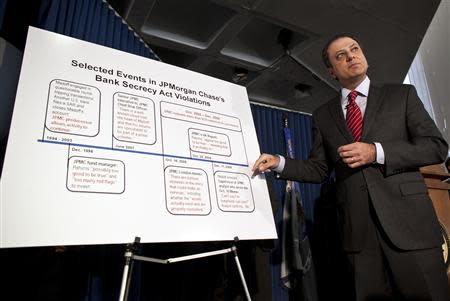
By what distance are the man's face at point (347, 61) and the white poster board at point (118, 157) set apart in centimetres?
56

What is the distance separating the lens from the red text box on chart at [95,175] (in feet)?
2.84

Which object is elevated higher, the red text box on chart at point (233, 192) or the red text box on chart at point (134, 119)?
the red text box on chart at point (134, 119)

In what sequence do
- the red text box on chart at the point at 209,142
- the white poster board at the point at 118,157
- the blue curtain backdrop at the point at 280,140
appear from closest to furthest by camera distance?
the white poster board at the point at 118,157 < the red text box on chart at the point at 209,142 < the blue curtain backdrop at the point at 280,140

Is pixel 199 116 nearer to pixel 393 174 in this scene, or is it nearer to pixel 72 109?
pixel 72 109

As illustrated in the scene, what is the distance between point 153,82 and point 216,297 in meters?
1.19

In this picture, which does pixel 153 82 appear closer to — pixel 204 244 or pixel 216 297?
pixel 204 244

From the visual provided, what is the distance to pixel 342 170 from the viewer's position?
129 cm

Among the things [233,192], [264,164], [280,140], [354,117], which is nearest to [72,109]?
[233,192]

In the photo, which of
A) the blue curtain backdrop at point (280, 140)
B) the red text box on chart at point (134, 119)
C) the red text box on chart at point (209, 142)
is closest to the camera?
the red text box on chart at point (134, 119)

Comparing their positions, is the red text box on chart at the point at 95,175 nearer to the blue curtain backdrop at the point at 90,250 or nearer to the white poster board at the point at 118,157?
the white poster board at the point at 118,157

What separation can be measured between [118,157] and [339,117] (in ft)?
3.25

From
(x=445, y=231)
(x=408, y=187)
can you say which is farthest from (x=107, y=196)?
(x=445, y=231)

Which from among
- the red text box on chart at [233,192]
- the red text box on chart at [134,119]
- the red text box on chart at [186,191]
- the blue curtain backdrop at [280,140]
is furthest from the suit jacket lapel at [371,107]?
the blue curtain backdrop at [280,140]

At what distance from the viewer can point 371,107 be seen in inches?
49.8
